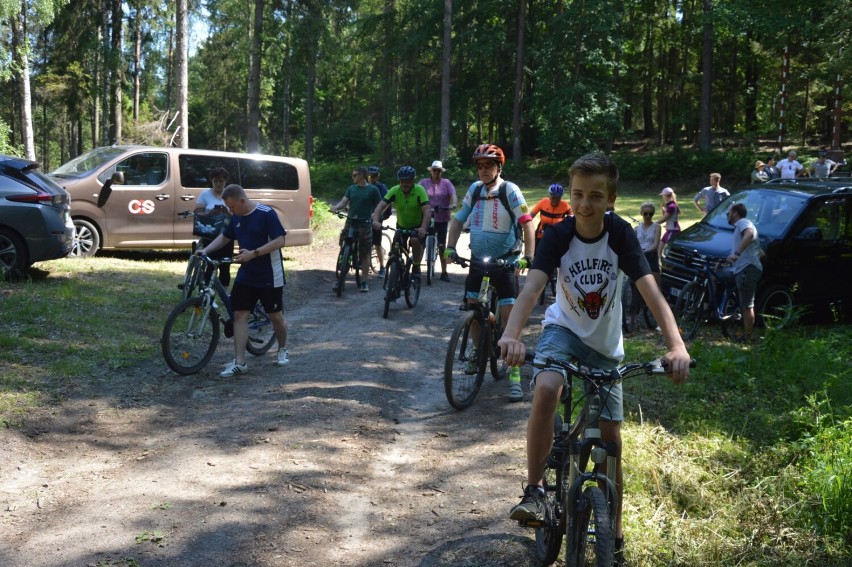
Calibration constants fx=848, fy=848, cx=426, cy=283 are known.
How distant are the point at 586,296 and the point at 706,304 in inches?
322

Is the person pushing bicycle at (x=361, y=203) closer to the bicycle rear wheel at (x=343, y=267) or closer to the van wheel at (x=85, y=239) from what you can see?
the bicycle rear wheel at (x=343, y=267)

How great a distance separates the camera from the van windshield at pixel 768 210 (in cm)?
1223

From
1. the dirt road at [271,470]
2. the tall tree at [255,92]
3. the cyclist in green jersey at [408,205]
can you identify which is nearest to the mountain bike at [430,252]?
the cyclist in green jersey at [408,205]

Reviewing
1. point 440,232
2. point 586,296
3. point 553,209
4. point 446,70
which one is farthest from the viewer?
point 446,70

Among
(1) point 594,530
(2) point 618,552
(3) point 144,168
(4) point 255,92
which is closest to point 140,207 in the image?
(3) point 144,168

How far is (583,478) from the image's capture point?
356 cm

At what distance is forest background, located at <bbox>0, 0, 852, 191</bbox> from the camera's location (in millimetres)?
32000

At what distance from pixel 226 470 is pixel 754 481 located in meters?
3.58

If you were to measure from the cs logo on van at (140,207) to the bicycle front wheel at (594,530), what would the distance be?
492 inches

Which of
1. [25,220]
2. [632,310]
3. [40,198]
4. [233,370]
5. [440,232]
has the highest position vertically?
[40,198]

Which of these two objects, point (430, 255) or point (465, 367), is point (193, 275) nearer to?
point (465, 367)

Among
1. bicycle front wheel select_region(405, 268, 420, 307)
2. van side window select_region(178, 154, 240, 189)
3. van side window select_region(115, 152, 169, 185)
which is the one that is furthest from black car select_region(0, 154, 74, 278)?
bicycle front wheel select_region(405, 268, 420, 307)

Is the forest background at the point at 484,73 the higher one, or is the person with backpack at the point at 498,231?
the forest background at the point at 484,73

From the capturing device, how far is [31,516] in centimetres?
505
